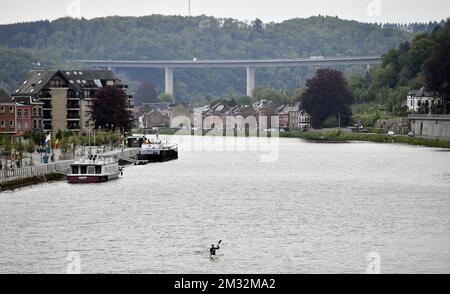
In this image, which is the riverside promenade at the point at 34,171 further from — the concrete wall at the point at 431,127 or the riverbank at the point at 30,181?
the concrete wall at the point at 431,127

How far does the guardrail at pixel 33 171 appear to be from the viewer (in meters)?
78.1

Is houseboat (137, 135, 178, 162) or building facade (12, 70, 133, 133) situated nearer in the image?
houseboat (137, 135, 178, 162)

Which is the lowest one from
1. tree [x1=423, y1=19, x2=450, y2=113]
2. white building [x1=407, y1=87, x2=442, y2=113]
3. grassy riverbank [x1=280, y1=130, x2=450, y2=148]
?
grassy riverbank [x1=280, y1=130, x2=450, y2=148]

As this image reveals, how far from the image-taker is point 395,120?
18200cm

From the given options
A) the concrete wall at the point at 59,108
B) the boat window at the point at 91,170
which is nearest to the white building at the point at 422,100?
the concrete wall at the point at 59,108

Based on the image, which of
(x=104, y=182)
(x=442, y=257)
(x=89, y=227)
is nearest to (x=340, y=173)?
(x=104, y=182)

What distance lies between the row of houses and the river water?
117ft

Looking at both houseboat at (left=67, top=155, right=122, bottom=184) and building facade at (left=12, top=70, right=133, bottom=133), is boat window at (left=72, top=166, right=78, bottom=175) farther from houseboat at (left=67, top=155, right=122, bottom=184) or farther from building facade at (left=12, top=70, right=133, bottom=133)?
building facade at (left=12, top=70, right=133, bottom=133)

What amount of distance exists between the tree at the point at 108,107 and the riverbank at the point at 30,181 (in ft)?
185

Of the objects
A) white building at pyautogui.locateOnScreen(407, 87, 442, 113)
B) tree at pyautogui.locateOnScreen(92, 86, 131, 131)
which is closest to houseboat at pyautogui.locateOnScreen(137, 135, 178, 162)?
tree at pyautogui.locateOnScreen(92, 86, 131, 131)

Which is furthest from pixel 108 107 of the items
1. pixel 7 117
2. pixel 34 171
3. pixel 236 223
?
pixel 236 223

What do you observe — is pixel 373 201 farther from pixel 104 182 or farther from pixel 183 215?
pixel 104 182

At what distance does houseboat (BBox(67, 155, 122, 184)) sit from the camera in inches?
3338

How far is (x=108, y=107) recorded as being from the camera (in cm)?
→ 14400
